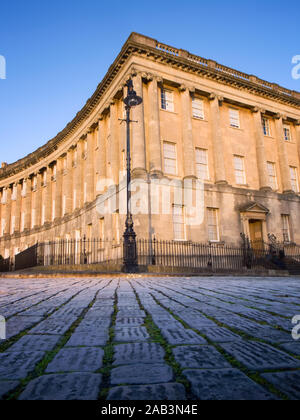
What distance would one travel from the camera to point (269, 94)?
2652 centimetres

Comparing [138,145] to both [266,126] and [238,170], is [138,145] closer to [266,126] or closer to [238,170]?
[238,170]

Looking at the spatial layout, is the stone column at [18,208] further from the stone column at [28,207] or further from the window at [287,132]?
the window at [287,132]

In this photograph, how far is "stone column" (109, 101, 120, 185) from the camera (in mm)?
22422

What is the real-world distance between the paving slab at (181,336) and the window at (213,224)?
19126 mm

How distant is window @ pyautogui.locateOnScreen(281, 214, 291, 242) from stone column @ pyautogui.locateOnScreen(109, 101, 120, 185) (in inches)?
546

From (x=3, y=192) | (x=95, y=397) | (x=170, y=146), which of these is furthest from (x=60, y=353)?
(x=3, y=192)

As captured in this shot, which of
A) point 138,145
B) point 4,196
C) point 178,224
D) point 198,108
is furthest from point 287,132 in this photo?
point 4,196

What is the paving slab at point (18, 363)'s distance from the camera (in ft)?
5.18

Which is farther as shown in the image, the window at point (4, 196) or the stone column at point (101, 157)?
the window at point (4, 196)

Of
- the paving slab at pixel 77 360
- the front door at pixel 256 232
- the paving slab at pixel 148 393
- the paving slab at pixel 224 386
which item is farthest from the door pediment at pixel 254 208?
the paving slab at pixel 148 393

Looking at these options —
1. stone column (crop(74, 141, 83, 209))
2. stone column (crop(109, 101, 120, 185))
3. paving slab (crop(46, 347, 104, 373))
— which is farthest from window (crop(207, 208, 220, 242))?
paving slab (crop(46, 347, 104, 373))

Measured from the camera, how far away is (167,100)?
22359 millimetres

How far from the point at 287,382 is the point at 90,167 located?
2790 centimetres

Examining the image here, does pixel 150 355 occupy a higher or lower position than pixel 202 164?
lower
